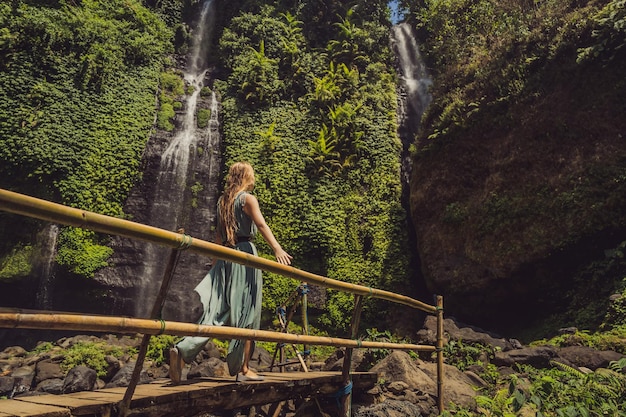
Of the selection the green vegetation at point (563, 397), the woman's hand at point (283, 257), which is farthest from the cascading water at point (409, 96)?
the woman's hand at point (283, 257)

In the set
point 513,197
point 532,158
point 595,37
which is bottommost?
point 513,197

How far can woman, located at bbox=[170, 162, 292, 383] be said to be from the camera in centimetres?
340

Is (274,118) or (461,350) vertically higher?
(274,118)

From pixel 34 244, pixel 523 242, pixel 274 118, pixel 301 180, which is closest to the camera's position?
pixel 523 242

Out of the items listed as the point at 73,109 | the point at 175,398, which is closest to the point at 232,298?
the point at 175,398

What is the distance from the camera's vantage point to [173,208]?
1430 cm

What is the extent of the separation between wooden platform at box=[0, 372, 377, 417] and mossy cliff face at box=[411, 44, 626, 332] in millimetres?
7984

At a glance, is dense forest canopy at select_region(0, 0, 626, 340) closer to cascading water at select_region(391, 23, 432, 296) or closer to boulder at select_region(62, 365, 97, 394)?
cascading water at select_region(391, 23, 432, 296)

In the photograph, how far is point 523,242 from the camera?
10.5m

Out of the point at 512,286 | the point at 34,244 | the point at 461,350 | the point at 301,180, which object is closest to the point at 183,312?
the point at 34,244

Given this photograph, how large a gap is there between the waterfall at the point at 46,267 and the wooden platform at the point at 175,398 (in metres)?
10.9

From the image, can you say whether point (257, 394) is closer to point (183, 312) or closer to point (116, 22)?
point (183, 312)

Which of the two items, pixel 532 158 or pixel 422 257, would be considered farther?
pixel 422 257

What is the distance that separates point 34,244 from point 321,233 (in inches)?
305
